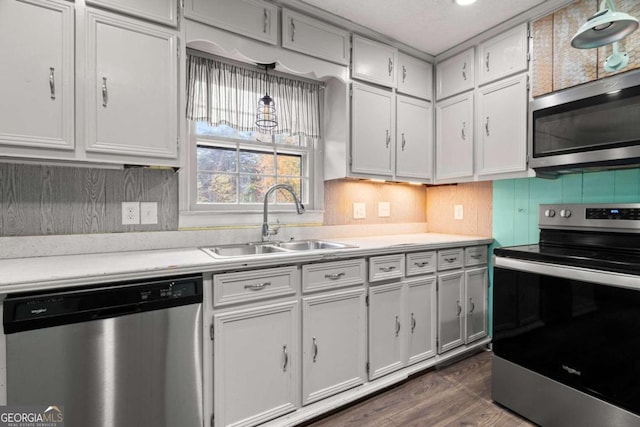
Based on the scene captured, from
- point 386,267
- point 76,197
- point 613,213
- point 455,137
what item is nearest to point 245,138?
point 76,197

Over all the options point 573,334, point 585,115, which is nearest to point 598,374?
point 573,334

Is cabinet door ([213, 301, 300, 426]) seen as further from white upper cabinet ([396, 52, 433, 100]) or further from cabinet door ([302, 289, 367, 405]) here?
white upper cabinet ([396, 52, 433, 100])

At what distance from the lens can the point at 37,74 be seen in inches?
55.9

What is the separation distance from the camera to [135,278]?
1.33 m

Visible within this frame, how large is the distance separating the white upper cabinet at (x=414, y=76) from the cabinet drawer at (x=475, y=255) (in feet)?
4.48

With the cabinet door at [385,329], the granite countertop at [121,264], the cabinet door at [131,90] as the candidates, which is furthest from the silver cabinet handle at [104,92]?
the cabinet door at [385,329]

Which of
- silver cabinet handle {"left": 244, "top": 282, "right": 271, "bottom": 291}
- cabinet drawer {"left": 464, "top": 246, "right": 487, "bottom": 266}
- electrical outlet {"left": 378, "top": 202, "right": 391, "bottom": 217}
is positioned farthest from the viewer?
electrical outlet {"left": 378, "top": 202, "right": 391, "bottom": 217}

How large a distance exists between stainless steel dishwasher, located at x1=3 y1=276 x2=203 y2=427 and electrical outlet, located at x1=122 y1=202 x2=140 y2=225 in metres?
0.66

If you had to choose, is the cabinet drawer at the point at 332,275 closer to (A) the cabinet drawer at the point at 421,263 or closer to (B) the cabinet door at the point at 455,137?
(A) the cabinet drawer at the point at 421,263

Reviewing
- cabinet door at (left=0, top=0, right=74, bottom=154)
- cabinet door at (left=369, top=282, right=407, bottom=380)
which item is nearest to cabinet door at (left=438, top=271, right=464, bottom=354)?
cabinet door at (left=369, top=282, right=407, bottom=380)

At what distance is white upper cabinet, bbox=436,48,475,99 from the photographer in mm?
2639

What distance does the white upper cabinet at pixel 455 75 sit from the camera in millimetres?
2639

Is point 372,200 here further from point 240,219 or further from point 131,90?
point 131,90

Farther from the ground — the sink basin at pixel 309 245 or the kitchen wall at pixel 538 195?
the kitchen wall at pixel 538 195
